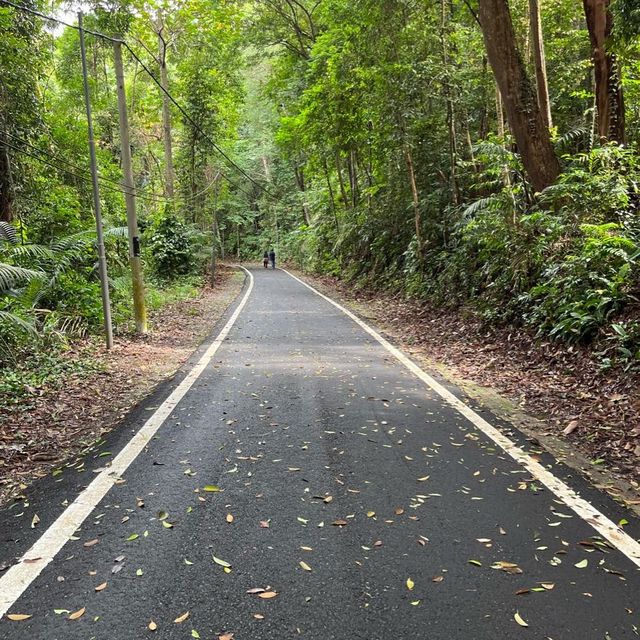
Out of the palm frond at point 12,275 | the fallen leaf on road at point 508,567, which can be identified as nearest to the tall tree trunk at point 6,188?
the palm frond at point 12,275

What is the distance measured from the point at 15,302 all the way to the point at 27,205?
4258 mm

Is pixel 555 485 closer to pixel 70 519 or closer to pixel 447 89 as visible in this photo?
pixel 70 519

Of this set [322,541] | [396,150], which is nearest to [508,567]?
[322,541]

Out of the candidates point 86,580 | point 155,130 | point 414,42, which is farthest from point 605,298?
point 155,130

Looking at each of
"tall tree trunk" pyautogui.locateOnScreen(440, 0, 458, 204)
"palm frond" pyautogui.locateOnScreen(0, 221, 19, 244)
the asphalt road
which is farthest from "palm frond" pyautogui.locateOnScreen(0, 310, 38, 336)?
"tall tree trunk" pyautogui.locateOnScreen(440, 0, 458, 204)

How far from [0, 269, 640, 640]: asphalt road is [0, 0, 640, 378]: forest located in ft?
10.2

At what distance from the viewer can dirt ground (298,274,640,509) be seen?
15.3 ft

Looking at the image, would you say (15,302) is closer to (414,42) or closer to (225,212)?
(414,42)

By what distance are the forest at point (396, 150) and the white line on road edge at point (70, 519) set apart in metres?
2.55

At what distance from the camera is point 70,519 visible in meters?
3.62

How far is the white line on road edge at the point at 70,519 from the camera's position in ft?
9.54

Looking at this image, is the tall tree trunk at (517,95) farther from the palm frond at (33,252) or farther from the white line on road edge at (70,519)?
the palm frond at (33,252)

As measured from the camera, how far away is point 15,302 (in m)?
9.12

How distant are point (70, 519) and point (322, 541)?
1.71m
